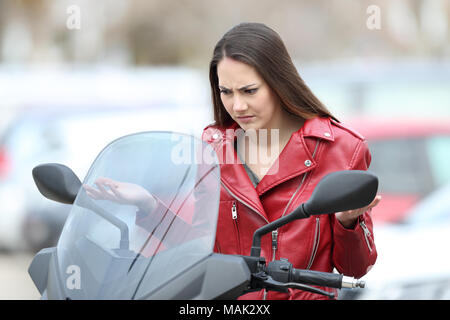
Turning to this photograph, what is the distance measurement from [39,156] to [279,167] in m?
6.76

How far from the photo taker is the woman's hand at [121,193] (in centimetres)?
196

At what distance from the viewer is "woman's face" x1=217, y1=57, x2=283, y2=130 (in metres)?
2.36

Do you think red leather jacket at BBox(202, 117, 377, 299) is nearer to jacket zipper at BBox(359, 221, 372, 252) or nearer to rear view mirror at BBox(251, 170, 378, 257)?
jacket zipper at BBox(359, 221, 372, 252)

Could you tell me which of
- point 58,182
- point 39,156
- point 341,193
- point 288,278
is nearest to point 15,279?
point 39,156

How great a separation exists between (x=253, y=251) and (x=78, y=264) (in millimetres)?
449

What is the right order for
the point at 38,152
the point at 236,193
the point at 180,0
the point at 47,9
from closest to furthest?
the point at 236,193 < the point at 38,152 < the point at 47,9 < the point at 180,0

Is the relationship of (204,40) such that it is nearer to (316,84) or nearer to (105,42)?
(105,42)

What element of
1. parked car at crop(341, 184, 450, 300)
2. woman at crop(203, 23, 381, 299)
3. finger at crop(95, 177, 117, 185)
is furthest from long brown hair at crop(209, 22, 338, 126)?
parked car at crop(341, 184, 450, 300)

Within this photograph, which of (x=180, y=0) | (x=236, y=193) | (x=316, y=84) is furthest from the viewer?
(x=180, y=0)

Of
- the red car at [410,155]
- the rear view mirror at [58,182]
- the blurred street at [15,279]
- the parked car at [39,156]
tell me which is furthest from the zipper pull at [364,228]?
the parked car at [39,156]

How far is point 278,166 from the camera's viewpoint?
2.41 meters

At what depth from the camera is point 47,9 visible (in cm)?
2558

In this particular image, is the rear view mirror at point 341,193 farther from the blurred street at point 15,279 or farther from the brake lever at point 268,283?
the blurred street at point 15,279
